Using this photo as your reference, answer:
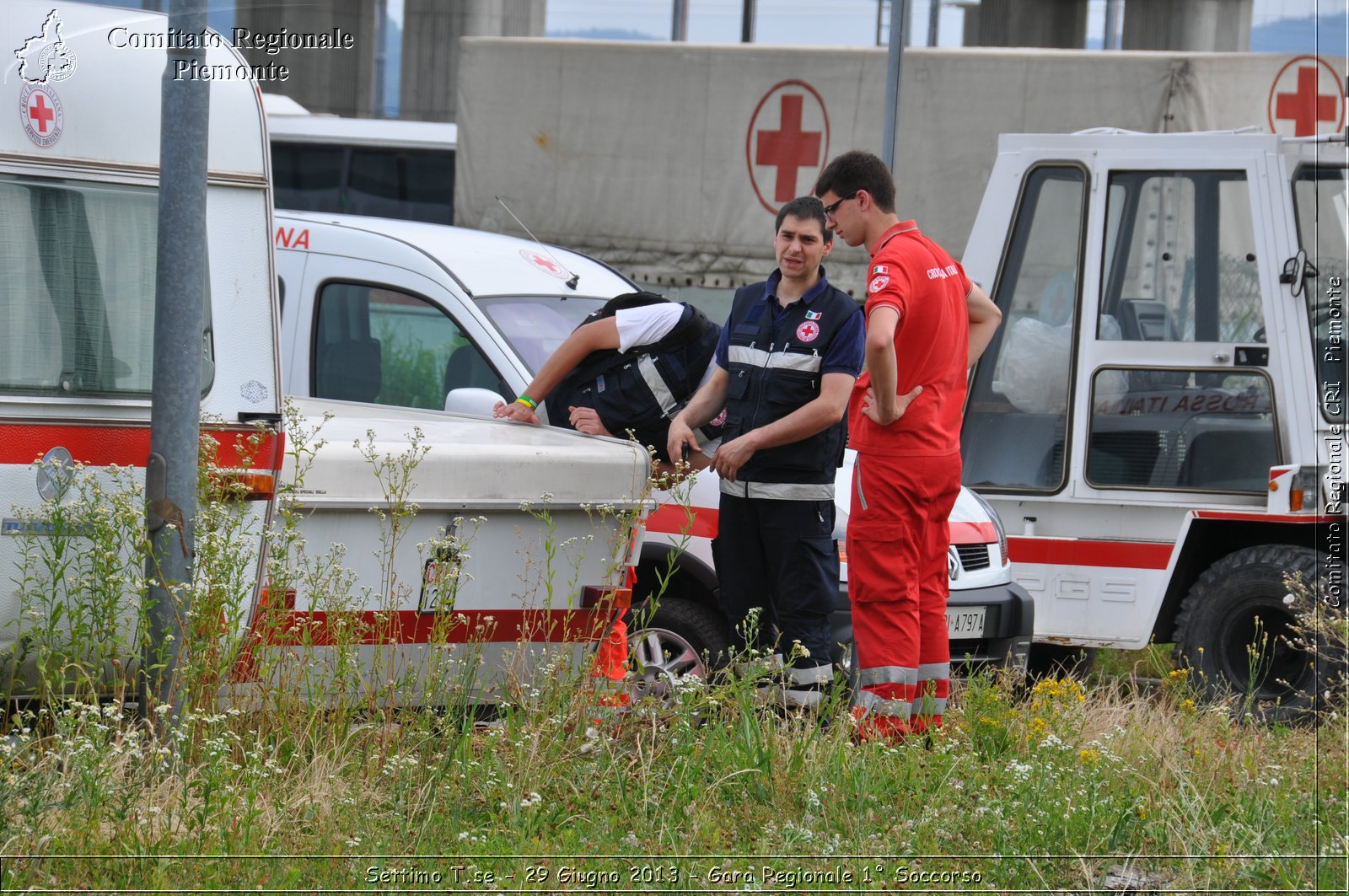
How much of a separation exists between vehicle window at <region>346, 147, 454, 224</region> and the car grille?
13.4m

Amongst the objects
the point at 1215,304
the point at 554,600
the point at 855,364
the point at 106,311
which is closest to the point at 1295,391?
the point at 1215,304

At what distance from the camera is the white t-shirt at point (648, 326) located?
5672 millimetres

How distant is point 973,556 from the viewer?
6422 mm

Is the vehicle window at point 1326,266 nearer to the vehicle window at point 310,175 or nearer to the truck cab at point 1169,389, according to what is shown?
the truck cab at point 1169,389

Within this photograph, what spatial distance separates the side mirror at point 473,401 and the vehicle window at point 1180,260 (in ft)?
10.1

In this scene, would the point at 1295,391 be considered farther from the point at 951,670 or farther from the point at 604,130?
the point at 604,130

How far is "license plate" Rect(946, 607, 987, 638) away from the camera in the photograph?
617 centimetres

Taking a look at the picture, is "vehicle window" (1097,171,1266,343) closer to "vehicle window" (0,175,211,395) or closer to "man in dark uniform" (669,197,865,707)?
"man in dark uniform" (669,197,865,707)

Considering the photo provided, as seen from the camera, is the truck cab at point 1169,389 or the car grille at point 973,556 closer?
the car grille at point 973,556

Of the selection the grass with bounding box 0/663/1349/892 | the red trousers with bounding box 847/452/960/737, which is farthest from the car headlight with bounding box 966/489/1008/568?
the grass with bounding box 0/663/1349/892

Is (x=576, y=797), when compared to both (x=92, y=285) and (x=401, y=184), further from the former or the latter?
(x=401, y=184)

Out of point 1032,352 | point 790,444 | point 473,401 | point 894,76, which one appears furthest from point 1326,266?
point 473,401

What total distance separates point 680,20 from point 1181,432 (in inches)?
1091

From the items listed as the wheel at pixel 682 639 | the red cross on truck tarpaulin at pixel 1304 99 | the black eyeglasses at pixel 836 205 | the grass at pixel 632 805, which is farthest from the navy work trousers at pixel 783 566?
the red cross on truck tarpaulin at pixel 1304 99
